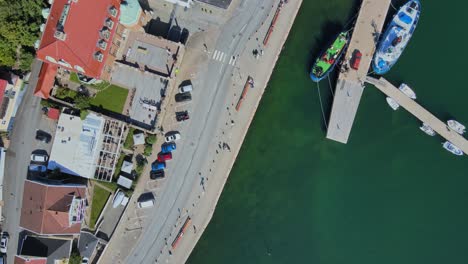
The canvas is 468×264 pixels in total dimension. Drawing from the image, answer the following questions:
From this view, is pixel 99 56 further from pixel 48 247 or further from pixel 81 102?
pixel 48 247

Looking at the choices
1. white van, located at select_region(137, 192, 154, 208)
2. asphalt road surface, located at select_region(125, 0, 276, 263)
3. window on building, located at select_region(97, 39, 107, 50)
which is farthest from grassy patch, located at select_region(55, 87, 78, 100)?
white van, located at select_region(137, 192, 154, 208)

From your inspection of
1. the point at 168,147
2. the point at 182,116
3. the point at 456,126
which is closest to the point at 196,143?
the point at 168,147

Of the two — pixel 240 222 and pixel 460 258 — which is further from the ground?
pixel 460 258

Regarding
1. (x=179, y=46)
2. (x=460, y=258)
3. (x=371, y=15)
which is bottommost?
(x=460, y=258)

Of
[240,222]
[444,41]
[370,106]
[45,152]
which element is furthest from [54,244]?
[444,41]

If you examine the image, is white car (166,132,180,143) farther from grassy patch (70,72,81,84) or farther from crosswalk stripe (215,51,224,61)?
grassy patch (70,72,81,84)

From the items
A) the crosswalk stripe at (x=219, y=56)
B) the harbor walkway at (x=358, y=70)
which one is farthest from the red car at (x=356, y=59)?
the crosswalk stripe at (x=219, y=56)

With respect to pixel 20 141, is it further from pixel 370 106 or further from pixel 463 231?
pixel 463 231
